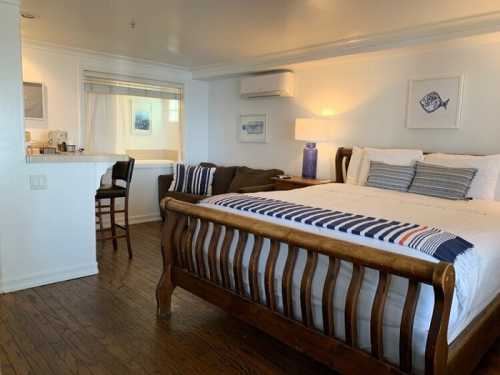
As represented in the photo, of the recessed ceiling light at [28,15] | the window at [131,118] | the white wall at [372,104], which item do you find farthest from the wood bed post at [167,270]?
the window at [131,118]

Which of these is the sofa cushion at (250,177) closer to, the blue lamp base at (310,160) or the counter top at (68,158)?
the blue lamp base at (310,160)

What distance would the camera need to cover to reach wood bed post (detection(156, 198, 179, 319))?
8.70 feet

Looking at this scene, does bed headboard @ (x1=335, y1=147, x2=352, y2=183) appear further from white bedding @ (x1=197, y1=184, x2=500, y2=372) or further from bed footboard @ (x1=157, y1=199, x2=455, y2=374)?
bed footboard @ (x1=157, y1=199, x2=455, y2=374)

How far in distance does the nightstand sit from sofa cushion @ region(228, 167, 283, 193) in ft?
0.87

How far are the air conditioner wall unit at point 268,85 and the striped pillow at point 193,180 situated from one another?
120cm

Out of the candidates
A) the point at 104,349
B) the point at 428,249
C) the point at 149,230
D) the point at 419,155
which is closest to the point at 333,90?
the point at 419,155

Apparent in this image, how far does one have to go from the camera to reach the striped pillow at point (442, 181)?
121 inches

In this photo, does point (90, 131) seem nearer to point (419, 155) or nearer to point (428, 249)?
point (419, 155)

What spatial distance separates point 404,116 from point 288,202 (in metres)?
2.08

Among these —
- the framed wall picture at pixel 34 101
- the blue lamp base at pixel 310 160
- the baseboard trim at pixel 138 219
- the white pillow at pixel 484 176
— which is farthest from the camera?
the baseboard trim at pixel 138 219

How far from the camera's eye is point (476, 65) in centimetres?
350

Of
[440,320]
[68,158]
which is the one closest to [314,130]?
[68,158]

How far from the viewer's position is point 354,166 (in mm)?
4012

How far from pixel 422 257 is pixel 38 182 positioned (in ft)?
9.31
